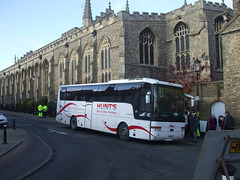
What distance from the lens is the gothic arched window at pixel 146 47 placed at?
1023 inches

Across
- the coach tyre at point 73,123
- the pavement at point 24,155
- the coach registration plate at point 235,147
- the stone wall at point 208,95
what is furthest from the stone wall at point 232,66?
the coach registration plate at point 235,147

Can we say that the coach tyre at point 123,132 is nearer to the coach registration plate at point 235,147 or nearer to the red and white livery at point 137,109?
the red and white livery at point 137,109

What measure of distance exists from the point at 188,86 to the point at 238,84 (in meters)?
3.78

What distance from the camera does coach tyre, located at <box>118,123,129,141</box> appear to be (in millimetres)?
12477

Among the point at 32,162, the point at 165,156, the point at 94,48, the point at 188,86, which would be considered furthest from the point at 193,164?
the point at 94,48

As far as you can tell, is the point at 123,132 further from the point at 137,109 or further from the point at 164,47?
the point at 164,47

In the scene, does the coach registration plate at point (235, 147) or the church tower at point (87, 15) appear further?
the church tower at point (87, 15)

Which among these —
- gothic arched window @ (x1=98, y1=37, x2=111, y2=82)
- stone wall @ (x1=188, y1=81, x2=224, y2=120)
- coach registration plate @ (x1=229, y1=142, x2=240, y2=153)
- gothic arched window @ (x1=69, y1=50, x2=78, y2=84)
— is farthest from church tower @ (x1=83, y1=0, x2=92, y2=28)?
coach registration plate @ (x1=229, y1=142, x2=240, y2=153)

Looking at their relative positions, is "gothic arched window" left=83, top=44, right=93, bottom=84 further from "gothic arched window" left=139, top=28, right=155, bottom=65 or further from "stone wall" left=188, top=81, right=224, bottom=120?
"stone wall" left=188, top=81, right=224, bottom=120

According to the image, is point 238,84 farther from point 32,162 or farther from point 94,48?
point 94,48

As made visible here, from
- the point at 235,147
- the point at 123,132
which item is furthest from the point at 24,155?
the point at 235,147

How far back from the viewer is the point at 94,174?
20.1 feet

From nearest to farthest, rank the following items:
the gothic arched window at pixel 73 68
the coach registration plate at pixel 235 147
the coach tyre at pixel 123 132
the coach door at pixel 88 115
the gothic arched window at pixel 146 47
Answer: the coach registration plate at pixel 235 147
the coach tyre at pixel 123 132
the coach door at pixel 88 115
the gothic arched window at pixel 146 47
the gothic arched window at pixel 73 68

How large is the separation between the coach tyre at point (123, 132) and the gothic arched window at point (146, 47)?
14.2 metres
